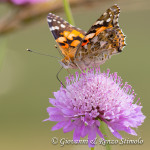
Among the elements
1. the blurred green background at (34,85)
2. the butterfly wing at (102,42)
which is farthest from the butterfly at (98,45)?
the blurred green background at (34,85)

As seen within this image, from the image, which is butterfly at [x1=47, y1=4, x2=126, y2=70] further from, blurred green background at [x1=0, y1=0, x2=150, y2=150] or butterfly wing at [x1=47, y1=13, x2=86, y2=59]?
blurred green background at [x1=0, y1=0, x2=150, y2=150]

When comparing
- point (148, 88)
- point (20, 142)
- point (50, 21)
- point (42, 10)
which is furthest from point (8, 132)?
point (50, 21)

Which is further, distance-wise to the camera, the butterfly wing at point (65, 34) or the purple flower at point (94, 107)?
the butterfly wing at point (65, 34)

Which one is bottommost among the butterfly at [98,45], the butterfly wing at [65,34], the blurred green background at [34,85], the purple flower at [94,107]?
the purple flower at [94,107]

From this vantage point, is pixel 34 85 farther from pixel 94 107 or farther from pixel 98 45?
pixel 94 107

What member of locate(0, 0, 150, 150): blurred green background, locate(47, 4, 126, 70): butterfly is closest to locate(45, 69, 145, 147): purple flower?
locate(47, 4, 126, 70): butterfly

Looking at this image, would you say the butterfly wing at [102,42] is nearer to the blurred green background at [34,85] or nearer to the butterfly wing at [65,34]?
the butterfly wing at [65,34]

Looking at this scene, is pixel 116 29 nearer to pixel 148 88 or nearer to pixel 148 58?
pixel 148 88

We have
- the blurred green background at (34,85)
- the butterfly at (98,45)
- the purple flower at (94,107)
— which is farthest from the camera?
Result: the blurred green background at (34,85)

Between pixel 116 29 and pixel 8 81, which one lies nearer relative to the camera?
pixel 116 29
